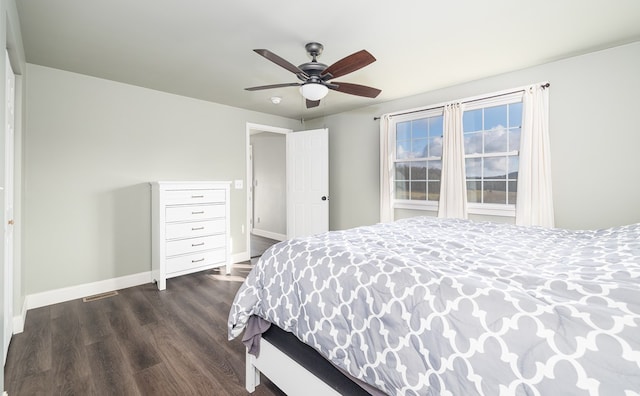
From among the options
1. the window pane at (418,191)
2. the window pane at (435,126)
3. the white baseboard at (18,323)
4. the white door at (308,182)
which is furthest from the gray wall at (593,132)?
the white baseboard at (18,323)

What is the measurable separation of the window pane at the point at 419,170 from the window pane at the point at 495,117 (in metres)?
0.83

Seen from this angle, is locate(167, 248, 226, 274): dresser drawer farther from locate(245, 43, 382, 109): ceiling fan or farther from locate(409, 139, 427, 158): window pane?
locate(409, 139, 427, 158): window pane

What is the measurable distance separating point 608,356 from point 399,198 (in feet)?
11.3

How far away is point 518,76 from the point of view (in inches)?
117

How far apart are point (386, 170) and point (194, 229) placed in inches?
103

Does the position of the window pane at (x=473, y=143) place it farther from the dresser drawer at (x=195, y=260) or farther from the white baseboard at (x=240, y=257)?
the white baseboard at (x=240, y=257)

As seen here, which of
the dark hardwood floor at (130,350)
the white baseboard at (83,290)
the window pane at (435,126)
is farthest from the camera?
the window pane at (435,126)

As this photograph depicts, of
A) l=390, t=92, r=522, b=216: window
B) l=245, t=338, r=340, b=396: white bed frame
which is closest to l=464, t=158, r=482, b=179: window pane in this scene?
l=390, t=92, r=522, b=216: window

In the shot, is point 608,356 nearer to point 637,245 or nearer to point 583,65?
point 637,245

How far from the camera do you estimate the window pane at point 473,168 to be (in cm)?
334

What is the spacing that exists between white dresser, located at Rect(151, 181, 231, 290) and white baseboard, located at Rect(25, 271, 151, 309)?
0.19 m

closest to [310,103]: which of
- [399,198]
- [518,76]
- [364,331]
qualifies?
[399,198]

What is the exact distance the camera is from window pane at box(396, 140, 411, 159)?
3939 millimetres

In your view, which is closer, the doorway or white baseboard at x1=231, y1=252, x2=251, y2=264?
white baseboard at x1=231, y1=252, x2=251, y2=264
